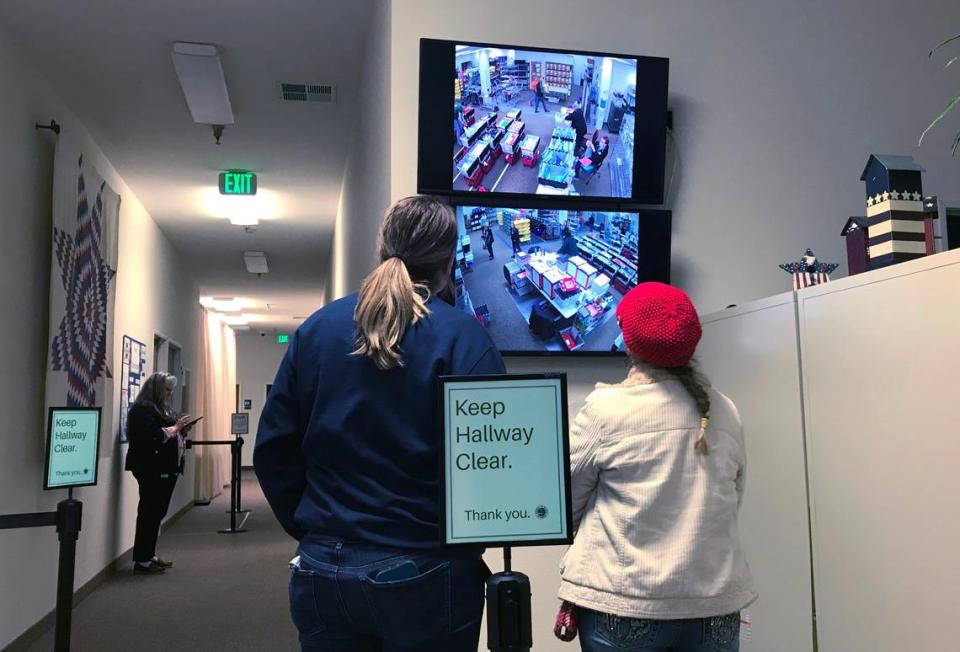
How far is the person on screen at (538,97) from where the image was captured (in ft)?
9.48

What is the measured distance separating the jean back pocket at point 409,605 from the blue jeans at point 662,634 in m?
0.39

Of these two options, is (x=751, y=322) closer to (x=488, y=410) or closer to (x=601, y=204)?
(x=601, y=204)

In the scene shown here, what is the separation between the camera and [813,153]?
3238 millimetres

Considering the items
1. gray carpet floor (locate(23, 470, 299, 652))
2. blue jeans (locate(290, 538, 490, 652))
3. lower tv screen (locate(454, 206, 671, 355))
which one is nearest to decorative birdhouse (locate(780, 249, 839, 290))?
lower tv screen (locate(454, 206, 671, 355))

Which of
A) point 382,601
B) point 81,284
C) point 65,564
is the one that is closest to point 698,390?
point 382,601

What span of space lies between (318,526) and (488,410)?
35 centimetres

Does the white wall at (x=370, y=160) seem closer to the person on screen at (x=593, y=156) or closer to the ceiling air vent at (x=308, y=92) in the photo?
the ceiling air vent at (x=308, y=92)

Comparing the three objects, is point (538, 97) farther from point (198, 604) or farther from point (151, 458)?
point (151, 458)

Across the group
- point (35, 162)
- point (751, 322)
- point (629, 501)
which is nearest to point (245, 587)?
point (35, 162)

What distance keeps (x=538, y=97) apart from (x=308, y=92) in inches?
→ 97.5

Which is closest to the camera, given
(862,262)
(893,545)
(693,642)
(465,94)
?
(693,642)

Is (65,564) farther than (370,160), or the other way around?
(370,160)

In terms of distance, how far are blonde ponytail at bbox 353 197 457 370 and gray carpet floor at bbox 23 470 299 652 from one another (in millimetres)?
3342

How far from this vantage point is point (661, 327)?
62.2 inches
